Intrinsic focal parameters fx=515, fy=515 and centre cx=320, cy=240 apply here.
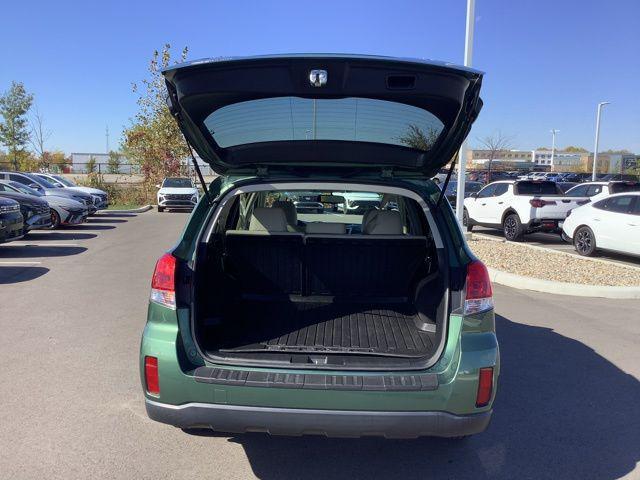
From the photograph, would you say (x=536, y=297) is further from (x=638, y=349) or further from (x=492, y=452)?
(x=492, y=452)

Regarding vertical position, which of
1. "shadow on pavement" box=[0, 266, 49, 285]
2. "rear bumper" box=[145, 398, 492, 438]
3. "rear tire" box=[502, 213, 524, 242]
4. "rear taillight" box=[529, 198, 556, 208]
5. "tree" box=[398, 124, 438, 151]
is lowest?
"shadow on pavement" box=[0, 266, 49, 285]

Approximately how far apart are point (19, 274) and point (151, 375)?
283 inches

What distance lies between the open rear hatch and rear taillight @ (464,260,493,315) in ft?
2.76

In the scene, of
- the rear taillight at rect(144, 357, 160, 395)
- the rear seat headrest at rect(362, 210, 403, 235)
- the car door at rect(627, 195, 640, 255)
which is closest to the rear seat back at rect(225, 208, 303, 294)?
the rear seat headrest at rect(362, 210, 403, 235)

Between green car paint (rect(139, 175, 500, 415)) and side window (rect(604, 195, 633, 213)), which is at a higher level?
side window (rect(604, 195, 633, 213))

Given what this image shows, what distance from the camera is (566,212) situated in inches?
525

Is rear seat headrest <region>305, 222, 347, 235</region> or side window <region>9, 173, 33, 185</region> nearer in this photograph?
rear seat headrest <region>305, 222, 347, 235</region>

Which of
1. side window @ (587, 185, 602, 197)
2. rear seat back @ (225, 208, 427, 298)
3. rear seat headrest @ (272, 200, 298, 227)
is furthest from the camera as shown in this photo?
side window @ (587, 185, 602, 197)

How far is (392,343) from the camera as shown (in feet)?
10.7

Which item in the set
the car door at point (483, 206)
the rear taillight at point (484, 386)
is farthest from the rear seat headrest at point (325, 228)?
the car door at point (483, 206)

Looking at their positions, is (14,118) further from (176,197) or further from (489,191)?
(489,191)

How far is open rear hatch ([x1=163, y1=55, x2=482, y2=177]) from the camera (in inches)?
101

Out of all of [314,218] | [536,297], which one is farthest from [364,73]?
[536,297]

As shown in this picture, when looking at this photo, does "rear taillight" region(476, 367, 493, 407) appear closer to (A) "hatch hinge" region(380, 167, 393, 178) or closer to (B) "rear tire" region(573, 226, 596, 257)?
(A) "hatch hinge" region(380, 167, 393, 178)
